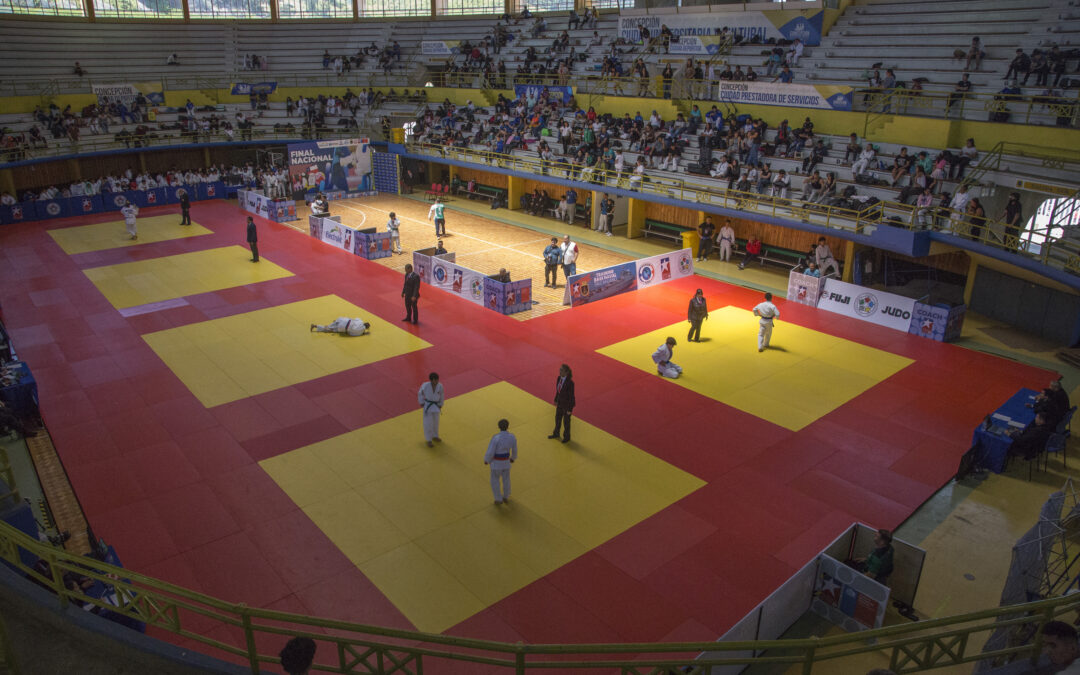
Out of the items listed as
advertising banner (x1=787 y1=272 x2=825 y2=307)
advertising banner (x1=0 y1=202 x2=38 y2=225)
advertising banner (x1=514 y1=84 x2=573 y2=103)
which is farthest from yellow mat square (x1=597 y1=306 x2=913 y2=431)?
advertising banner (x1=0 y1=202 x2=38 y2=225)

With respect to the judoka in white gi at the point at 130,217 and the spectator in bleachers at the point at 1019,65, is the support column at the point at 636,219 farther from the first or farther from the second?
the judoka in white gi at the point at 130,217

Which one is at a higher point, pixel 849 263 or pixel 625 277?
pixel 849 263

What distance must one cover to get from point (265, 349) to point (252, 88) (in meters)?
34.6

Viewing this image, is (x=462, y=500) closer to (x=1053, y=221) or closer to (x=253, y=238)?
(x=1053, y=221)

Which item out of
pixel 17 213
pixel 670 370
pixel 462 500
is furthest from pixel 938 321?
pixel 17 213

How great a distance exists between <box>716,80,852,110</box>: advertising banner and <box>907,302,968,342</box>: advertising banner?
475 inches

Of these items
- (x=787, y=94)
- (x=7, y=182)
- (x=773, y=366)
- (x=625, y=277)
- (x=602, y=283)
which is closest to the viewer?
(x=773, y=366)

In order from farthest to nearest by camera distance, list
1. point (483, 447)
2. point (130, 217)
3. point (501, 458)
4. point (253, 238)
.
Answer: point (130, 217), point (253, 238), point (483, 447), point (501, 458)

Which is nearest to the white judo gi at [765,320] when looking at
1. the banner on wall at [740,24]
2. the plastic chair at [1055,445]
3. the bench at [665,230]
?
the plastic chair at [1055,445]

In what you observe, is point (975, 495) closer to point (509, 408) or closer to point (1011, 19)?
point (509, 408)

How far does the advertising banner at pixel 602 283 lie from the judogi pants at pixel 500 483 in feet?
37.2

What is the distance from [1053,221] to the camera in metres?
19.5

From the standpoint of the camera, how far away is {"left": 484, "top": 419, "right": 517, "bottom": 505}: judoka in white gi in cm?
1218

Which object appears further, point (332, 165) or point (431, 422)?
point (332, 165)
